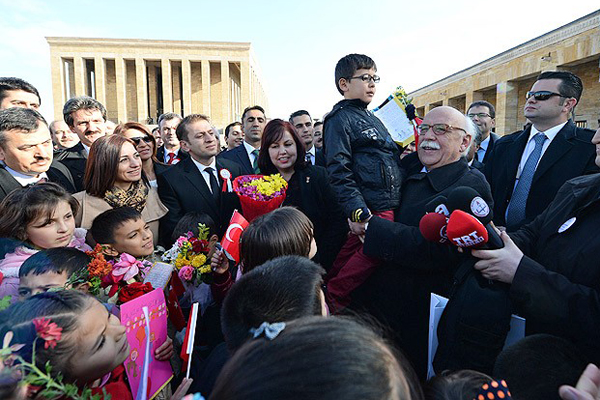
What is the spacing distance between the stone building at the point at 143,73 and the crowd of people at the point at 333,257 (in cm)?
3254

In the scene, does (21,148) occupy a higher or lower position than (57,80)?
lower

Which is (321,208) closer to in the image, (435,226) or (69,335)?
(435,226)

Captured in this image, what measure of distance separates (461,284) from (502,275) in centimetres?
20

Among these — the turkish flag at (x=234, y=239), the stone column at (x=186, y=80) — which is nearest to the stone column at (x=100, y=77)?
the stone column at (x=186, y=80)

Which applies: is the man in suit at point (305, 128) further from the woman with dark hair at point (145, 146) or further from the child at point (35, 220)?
the child at point (35, 220)

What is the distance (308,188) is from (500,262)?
6.55 ft

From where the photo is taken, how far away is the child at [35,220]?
2.11 m

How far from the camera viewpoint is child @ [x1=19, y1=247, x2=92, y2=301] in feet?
5.79

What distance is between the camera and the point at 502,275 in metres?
1.63

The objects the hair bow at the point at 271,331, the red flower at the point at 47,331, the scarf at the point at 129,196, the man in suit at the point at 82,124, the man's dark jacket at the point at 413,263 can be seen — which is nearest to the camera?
the hair bow at the point at 271,331

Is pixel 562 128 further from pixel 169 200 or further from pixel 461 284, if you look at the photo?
pixel 169 200

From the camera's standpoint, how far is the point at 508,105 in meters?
20.8

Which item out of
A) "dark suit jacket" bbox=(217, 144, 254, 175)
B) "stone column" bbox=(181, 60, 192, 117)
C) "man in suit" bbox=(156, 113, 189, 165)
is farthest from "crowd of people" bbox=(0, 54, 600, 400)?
"stone column" bbox=(181, 60, 192, 117)

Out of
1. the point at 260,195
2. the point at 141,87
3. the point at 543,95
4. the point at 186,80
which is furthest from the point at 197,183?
the point at 141,87
